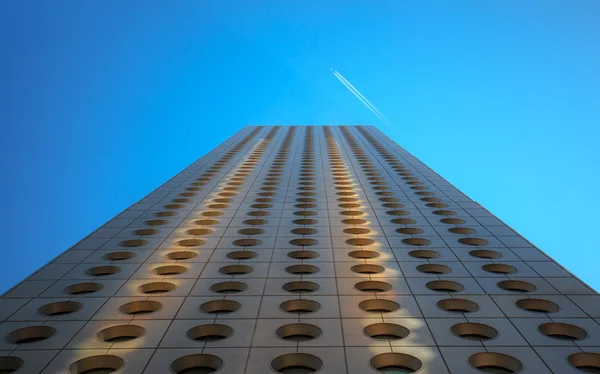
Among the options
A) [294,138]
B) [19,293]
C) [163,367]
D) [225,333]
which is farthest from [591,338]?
[294,138]

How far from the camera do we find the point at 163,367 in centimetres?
1672

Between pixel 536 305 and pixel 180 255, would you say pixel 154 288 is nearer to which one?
pixel 180 255

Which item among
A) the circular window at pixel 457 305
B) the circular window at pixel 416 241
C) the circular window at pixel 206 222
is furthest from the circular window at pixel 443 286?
the circular window at pixel 206 222

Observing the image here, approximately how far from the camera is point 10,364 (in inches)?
676

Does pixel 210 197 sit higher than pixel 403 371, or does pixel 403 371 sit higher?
pixel 210 197

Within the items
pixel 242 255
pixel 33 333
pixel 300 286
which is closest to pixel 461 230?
pixel 300 286

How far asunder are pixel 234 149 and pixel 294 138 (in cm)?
1403

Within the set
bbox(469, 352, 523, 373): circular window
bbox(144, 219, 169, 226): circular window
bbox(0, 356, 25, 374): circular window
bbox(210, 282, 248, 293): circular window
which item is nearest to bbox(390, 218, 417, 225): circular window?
bbox(210, 282, 248, 293): circular window

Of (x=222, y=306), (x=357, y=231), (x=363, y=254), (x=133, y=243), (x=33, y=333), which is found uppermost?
(x=357, y=231)

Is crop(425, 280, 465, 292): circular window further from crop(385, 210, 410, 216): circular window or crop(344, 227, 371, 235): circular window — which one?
crop(385, 210, 410, 216): circular window

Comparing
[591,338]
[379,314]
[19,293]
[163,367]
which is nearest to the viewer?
[163,367]

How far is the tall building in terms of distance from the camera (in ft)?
56.6

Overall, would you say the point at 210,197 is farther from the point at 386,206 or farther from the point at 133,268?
the point at 133,268

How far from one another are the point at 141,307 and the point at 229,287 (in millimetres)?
3562
